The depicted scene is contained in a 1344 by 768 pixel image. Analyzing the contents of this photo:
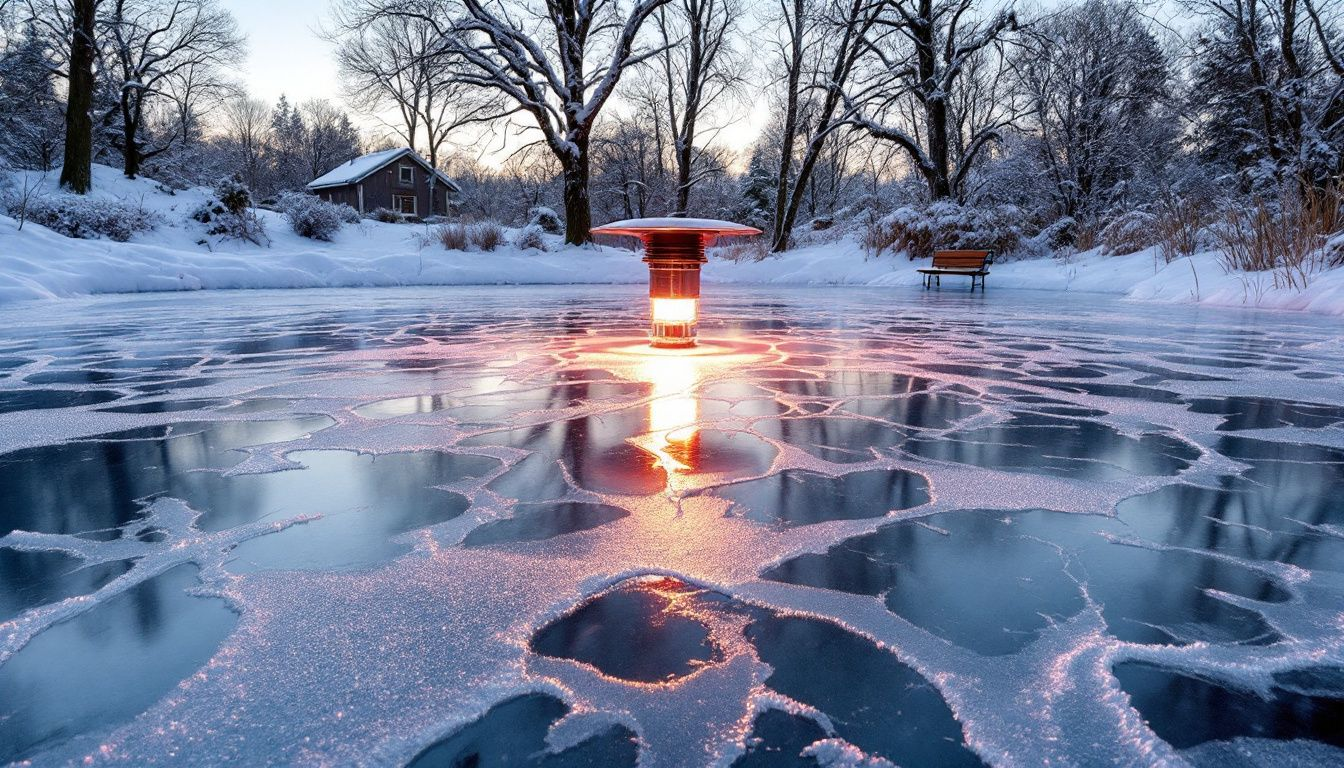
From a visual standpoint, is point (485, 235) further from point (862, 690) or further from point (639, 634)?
point (862, 690)

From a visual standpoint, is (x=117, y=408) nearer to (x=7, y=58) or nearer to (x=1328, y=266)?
(x=1328, y=266)

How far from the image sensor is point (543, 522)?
1.68 meters

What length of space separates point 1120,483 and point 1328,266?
890cm

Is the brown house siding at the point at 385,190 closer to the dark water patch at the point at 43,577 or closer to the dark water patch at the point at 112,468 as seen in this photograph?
the dark water patch at the point at 112,468

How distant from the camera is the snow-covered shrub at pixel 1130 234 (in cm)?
1293

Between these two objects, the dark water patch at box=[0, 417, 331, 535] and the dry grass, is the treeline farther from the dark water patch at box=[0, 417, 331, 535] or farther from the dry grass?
the dark water patch at box=[0, 417, 331, 535]

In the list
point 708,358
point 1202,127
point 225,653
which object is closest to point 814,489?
point 225,653

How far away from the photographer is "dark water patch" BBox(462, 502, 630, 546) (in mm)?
1590

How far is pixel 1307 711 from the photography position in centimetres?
97

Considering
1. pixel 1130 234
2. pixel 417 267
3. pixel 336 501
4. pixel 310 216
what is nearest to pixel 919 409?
pixel 336 501

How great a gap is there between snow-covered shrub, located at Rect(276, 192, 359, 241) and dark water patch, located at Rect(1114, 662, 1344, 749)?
67.9 feet

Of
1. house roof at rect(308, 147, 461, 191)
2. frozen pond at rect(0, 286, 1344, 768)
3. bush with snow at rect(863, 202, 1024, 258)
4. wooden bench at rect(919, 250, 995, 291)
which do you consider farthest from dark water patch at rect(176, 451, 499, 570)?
house roof at rect(308, 147, 461, 191)

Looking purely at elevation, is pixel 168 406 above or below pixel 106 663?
above

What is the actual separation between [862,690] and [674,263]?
3.69m
